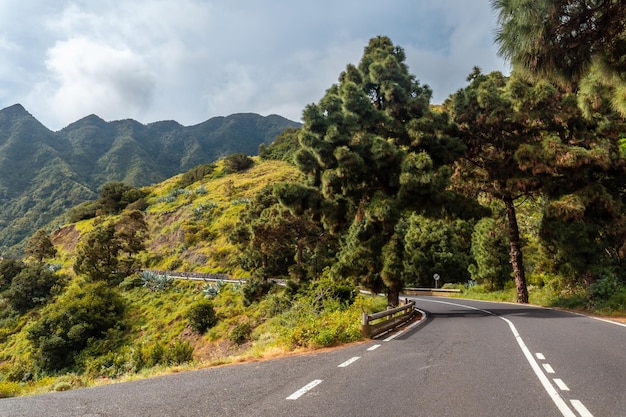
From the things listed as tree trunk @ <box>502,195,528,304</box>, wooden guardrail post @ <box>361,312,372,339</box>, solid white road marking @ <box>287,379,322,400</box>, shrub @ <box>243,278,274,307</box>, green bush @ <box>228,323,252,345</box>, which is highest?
tree trunk @ <box>502,195,528,304</box>

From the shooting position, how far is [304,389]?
5945 millimetres

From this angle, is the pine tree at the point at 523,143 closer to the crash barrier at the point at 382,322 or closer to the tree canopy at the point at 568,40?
the crash barrier at the point at 382,322

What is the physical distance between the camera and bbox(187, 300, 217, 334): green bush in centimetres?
3481

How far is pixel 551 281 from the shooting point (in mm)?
25469

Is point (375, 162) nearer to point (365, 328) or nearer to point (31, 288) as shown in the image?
point (365, 328)

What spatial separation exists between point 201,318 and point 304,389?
103ft

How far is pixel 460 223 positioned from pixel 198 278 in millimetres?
35636

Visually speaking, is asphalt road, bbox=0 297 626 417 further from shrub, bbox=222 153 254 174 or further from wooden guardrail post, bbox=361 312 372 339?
shrub, bbox=222 153 254 174

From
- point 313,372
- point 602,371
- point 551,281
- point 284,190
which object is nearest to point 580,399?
point 602,371

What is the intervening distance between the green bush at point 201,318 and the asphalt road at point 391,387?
27662mm

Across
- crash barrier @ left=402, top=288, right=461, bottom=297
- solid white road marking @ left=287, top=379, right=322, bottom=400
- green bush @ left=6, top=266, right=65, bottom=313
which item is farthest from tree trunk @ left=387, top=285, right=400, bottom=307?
green bush @ left=6, top=266, right=65, bottom=313

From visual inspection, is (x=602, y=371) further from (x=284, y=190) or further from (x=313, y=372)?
(x=284, y=190)

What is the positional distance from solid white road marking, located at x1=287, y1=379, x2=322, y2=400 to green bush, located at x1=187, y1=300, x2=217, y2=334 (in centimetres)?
3072

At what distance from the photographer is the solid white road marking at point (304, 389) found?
18.2 ft
